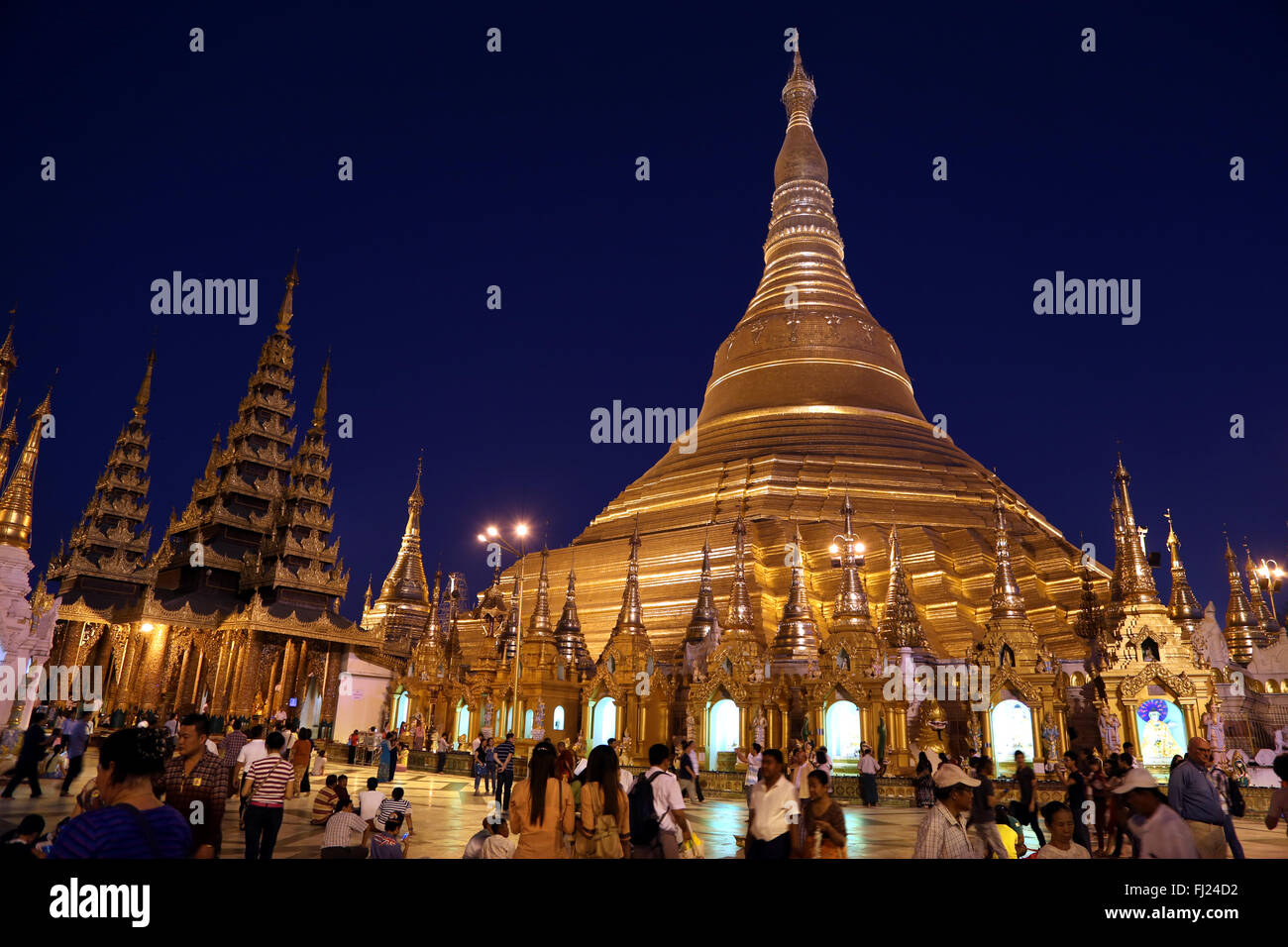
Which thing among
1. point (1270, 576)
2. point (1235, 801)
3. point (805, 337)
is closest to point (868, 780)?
point (1235, 801)

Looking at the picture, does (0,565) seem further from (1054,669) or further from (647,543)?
(1054,669)

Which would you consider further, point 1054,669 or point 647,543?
point 647,543

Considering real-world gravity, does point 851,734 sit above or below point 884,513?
below

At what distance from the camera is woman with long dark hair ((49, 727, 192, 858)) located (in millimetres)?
3260

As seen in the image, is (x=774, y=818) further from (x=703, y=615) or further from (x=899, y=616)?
(x=703, y=615)

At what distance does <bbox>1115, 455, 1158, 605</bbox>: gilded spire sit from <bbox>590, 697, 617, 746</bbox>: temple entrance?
16228 mm

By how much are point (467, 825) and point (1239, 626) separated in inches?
1426

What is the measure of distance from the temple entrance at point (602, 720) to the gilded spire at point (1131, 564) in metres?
16.2

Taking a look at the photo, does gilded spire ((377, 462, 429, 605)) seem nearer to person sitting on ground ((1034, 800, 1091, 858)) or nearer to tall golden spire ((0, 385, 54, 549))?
tall golden spire ((0, 385, 54, 549))

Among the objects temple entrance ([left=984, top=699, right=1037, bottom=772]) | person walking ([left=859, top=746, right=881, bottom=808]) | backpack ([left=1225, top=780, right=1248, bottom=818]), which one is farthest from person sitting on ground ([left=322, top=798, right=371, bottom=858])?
temple entrance ([left=984, top=699, right=1037, bottom=772])

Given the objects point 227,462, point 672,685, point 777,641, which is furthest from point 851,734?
point 227,462
